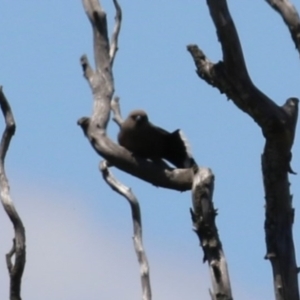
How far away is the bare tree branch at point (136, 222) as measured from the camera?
961 centimetres

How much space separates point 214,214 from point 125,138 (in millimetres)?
2401

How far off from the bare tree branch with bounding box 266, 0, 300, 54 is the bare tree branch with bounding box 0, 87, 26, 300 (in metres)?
2.32

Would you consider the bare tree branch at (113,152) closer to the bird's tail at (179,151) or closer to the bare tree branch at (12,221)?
the bird's tail at (179,151)

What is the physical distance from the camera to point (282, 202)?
736 centimetres

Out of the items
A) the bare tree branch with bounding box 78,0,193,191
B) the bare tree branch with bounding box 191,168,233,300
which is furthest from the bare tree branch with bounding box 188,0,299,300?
the bare tree branch with bounding box 78,0,193,191

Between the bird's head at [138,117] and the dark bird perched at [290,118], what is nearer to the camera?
the dark bird perched at [290,118]

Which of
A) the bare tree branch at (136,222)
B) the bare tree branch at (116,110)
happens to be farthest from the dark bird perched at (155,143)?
the bare tree branch at (116,110)

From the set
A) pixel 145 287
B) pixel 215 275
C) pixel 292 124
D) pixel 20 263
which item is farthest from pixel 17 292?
pixel 292 124

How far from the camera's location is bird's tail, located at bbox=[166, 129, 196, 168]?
8476 mm

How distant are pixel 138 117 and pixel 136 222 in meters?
1.14

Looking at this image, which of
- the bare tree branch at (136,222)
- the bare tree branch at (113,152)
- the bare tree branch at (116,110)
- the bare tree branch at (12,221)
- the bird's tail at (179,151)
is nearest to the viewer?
the bare tree branch at (113,152)

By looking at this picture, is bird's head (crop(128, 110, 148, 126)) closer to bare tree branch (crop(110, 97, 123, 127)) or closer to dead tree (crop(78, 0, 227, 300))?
bare tree branch (crop(110, 97, 123, 127))

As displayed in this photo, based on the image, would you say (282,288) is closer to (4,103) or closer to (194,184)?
(194,184)

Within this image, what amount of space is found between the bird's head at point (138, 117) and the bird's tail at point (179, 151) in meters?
1.10
